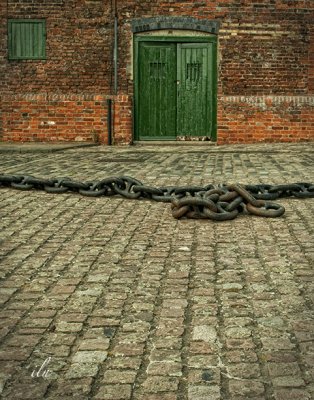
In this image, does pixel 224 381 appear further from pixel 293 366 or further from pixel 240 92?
pixel 240 92

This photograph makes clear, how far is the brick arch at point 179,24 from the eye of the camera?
16.3 metres

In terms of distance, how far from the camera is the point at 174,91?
16719 millimetres

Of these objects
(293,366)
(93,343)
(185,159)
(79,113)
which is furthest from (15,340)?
(79,113)

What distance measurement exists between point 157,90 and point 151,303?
13362 millimetres

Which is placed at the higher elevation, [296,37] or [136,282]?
[296,37]

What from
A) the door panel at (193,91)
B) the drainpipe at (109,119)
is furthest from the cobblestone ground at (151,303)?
the door panel at (193,91)

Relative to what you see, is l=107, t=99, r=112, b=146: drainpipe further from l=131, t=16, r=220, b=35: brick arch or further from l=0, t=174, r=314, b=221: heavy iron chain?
l=0, t=174, r=314, b=221: heavy iron chain

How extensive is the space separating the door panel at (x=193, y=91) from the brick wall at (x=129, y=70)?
405 millimetres

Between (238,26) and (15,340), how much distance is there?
46.4 feet

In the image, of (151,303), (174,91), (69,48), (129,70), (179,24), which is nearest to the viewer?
(151,303)

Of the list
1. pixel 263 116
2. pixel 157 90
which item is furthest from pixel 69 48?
pixel 263 116

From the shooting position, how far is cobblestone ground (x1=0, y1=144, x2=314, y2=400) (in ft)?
9.16

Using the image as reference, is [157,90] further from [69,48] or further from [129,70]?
[69,48]

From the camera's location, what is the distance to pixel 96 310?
362 centimetres
